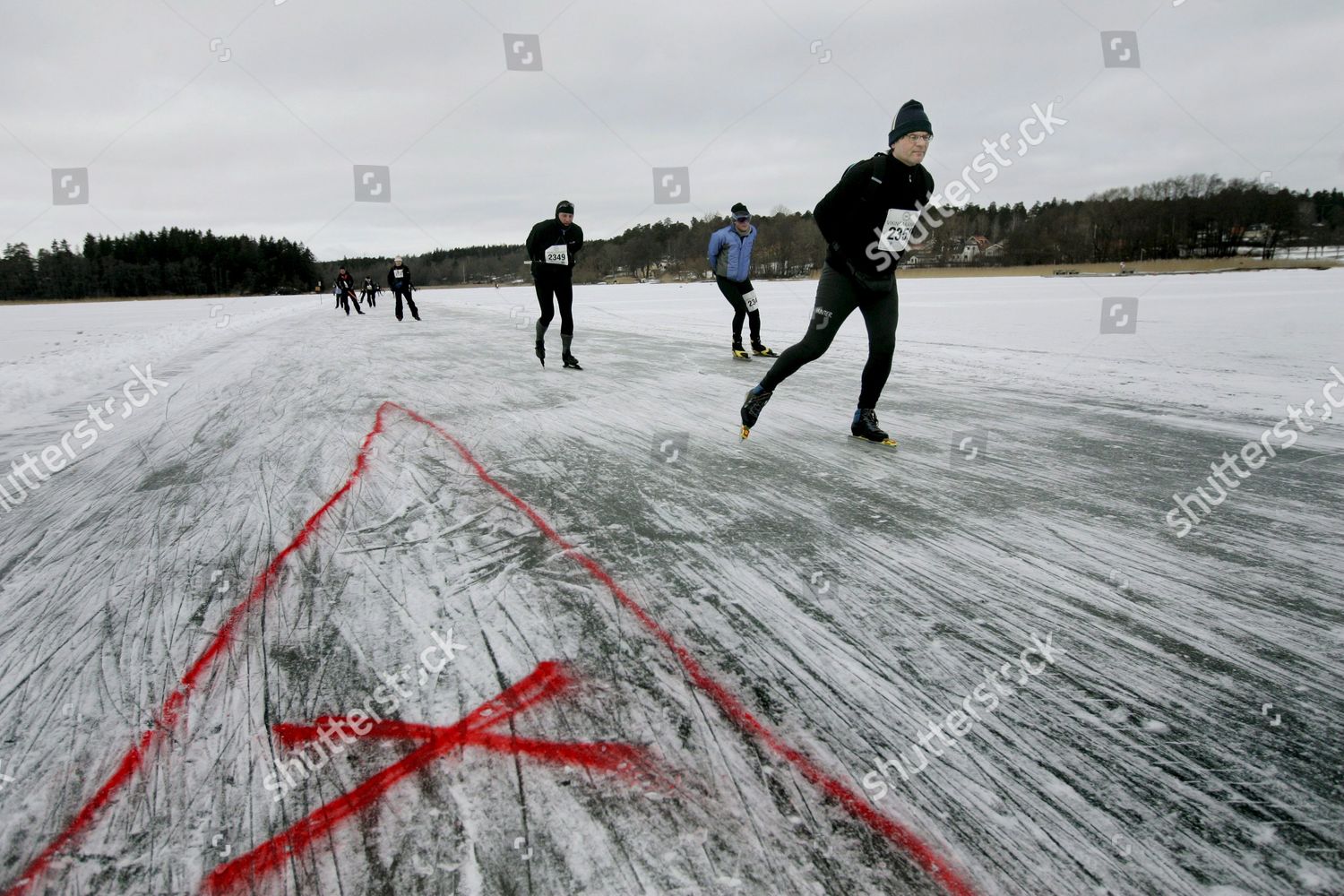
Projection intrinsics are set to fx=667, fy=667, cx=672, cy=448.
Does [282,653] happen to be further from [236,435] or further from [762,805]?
[236,435]

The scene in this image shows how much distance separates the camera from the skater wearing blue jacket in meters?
8.58

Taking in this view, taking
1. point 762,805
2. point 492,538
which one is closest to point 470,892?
point 762,805

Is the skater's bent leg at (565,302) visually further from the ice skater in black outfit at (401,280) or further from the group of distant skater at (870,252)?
the ice skater in black outfit at (401,280)

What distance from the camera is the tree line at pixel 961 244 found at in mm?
55094

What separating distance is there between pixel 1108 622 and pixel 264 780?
2.36m

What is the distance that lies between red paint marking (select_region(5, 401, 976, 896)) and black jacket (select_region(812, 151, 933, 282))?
2581 millimetres

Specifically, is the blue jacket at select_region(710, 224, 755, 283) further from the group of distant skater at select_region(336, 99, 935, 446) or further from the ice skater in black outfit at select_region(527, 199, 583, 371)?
the group of distant skater at select_region(336, 99, 935, 446)

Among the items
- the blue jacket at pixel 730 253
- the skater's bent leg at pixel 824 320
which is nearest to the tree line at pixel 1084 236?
the blue jacket at pixel 730 253

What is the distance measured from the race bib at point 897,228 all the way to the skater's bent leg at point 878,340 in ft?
0.94

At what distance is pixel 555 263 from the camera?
308 inches

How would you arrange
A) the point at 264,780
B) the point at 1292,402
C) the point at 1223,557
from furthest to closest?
the point at 1292,402
the point at 1223,557
the point at 264,780

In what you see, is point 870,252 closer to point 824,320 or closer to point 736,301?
point 824,320

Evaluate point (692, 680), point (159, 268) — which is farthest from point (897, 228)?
point (159, 268)

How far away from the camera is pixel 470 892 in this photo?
1.20 metres
